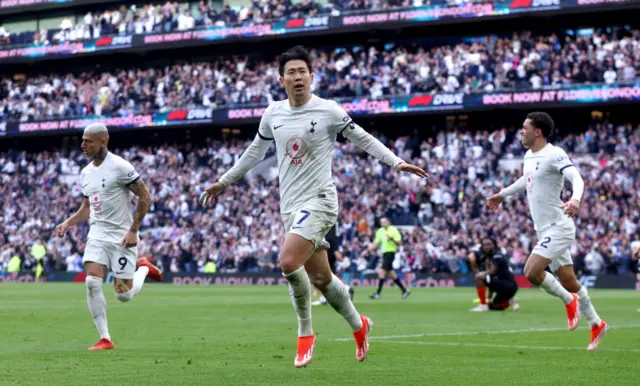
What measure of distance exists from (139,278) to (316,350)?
8.86ft

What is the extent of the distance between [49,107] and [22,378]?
51.1 m

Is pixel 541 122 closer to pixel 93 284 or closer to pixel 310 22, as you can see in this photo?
pixel 93 284

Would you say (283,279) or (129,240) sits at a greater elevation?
(129,240)

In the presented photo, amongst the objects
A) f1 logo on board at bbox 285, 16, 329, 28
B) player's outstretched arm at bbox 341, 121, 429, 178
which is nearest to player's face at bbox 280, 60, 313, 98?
player's outstretched arm at bbox 341, 121, 429, 178

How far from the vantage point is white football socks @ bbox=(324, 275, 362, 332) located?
9.32 m

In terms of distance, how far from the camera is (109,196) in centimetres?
1222

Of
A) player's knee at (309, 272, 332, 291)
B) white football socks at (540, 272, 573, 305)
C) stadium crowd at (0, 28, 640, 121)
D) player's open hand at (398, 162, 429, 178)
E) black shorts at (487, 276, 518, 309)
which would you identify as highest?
stadium crowd at (0, 28, 640, 121)

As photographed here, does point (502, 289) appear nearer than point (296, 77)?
No

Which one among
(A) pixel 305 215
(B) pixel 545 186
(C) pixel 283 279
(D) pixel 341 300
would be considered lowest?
(C) pixel 283 279

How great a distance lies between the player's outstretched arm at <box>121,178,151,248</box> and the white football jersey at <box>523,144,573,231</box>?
4.64 meters

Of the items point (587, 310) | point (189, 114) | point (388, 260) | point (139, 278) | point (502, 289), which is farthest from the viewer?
point (189, 114)

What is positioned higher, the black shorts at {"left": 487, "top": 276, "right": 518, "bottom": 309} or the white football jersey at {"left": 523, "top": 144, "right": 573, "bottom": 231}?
the white football jersey at {"left": 523, "top": 144, "right": 573, "bottom": 231}

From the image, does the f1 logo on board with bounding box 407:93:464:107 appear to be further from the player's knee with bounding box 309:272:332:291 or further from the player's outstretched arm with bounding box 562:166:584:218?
the player's knee with bounding box 309:272:332:291

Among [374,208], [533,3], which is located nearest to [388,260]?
[374,208]
